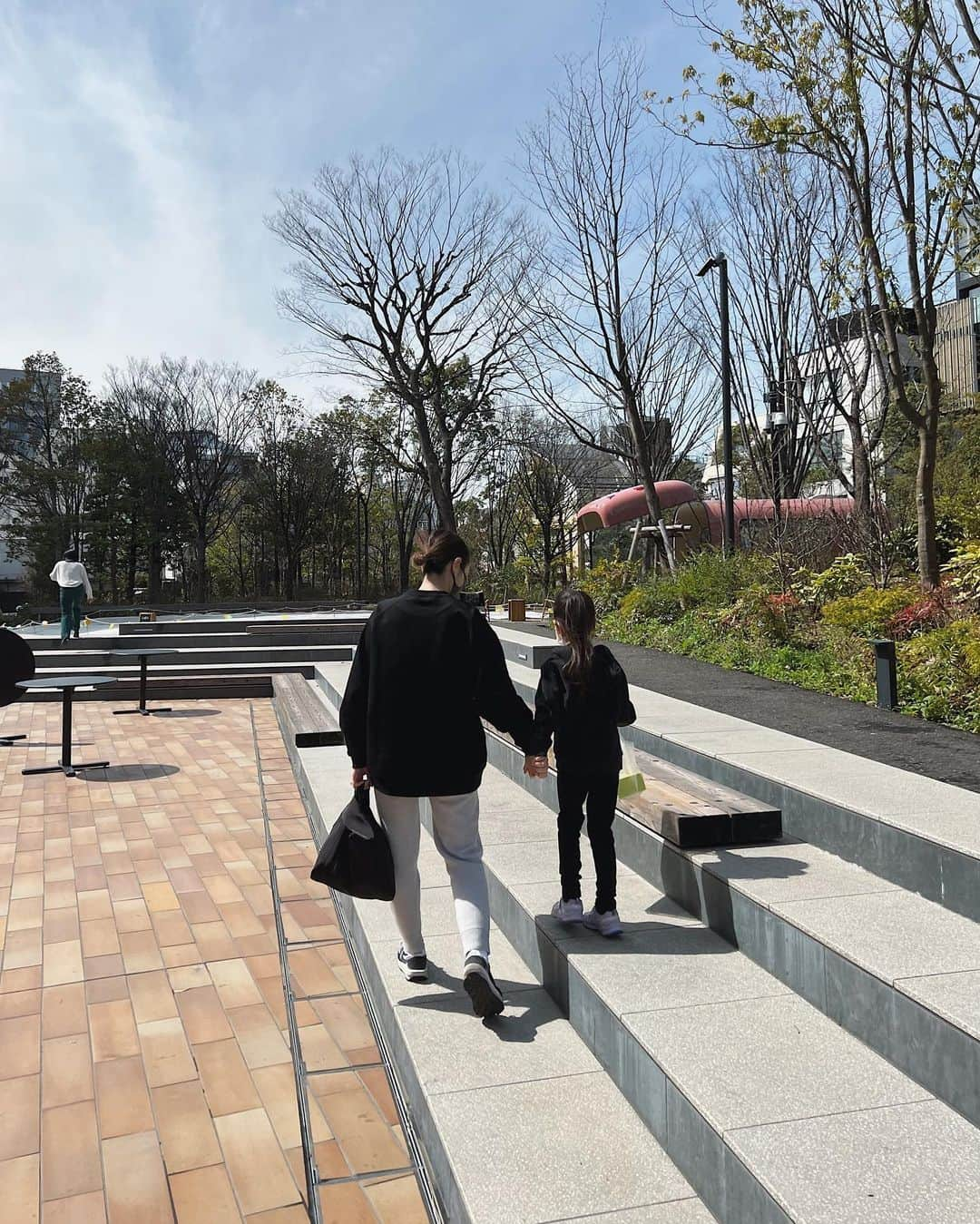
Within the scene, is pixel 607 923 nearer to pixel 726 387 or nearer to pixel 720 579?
pixel 720 579

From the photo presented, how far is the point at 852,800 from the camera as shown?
399 cm

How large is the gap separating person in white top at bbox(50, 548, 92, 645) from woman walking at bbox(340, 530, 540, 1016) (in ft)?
42.2

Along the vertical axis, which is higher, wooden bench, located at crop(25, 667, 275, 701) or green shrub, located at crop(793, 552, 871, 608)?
green shrub, located at crop(793, 552, 871, 608)

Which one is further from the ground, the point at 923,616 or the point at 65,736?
the point at 923,616

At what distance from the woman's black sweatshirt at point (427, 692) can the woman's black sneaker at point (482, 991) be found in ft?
1.86

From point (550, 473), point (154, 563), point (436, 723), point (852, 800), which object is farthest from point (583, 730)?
point (154, 563)

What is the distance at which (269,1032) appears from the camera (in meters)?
3.59

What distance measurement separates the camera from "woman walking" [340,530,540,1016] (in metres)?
3.19

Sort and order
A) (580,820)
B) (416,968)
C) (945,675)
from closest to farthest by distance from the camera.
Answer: (416,968) → (580,820) → (945,675)

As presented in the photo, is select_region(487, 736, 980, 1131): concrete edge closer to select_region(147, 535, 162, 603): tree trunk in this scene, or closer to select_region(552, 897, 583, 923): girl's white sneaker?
select_region(552, 897, 583, 923): girl's white sneaker

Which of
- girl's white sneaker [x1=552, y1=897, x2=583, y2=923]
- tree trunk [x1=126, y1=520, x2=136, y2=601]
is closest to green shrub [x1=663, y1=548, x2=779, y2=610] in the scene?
girl's white sneaker [x1=552, y1=897, x2=583, y2=923]

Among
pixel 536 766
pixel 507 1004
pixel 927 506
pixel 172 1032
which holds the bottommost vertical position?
pixel 172 1032

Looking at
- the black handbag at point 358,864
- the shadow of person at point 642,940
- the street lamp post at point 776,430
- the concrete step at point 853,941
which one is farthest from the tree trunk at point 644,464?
the black handbag at point 358,864

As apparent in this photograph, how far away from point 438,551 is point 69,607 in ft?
44.1
